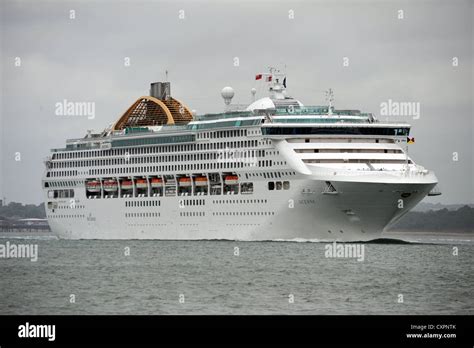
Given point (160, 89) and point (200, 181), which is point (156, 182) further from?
point (160, 89)

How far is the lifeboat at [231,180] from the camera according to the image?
104 meters

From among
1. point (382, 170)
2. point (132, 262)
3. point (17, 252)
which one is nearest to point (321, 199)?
point (382, 170)

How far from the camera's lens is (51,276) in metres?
80.1

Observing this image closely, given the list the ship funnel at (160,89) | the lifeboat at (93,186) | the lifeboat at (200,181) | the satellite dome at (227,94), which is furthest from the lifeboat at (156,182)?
the ship funnel at (160,89)

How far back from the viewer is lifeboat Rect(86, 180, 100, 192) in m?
122

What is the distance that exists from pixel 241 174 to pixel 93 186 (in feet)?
78.5

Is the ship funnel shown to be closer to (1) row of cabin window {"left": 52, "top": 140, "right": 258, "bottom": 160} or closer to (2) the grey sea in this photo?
(1) row of cabin window {"left": 52, "top": 140, "right": 258, "bottom": 160}

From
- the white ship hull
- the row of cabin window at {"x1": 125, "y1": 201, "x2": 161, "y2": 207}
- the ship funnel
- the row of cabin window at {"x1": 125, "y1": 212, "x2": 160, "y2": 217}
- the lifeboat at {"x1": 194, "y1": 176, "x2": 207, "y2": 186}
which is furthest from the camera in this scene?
the ship funnel

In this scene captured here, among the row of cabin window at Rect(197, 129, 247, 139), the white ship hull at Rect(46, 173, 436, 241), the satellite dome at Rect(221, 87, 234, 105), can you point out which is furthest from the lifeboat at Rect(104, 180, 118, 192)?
the row of cabin window at Rect(197, 129, 247, 139)

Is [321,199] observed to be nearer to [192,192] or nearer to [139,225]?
[192,192]

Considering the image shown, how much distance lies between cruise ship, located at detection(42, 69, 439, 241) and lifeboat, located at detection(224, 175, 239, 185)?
10cm

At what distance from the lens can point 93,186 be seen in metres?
123
